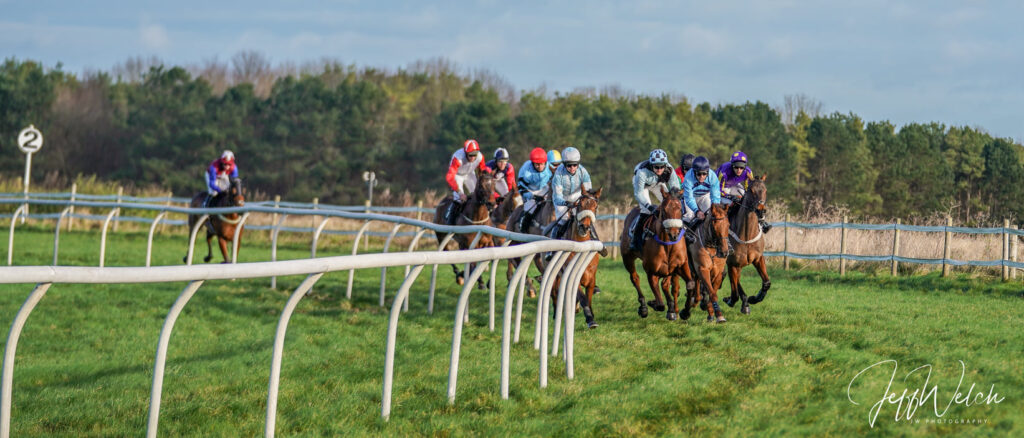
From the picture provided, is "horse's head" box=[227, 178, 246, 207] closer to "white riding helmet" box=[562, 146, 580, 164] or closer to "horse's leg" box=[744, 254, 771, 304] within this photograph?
"white riding helmet" box=[562, 146, 580, 164]

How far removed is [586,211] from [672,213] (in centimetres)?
86

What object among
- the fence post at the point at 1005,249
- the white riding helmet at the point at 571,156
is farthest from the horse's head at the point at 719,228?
the fence post at the point at 1005,249

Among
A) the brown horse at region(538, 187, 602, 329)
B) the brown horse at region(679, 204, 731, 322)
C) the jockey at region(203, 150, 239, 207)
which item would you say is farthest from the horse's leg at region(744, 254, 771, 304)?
the jockey at region(203, 150, 239, 207)

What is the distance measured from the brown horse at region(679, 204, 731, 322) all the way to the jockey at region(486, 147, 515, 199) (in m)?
3.72

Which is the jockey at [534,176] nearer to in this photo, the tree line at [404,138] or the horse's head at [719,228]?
the horse's head at [719,228]

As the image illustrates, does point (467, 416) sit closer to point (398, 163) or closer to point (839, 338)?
point (839, 338)

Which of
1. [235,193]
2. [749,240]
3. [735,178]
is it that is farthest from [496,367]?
[235,193]

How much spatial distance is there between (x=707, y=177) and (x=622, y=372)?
4075mm

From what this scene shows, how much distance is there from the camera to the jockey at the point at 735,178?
1052 cm

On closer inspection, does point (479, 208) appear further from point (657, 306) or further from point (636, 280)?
point (657, 306)

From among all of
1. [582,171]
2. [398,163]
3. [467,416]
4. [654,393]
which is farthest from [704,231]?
[398,163]

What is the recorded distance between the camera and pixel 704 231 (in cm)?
963

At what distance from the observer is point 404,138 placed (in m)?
44.6

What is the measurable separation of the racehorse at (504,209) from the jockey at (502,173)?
10.0 inches
